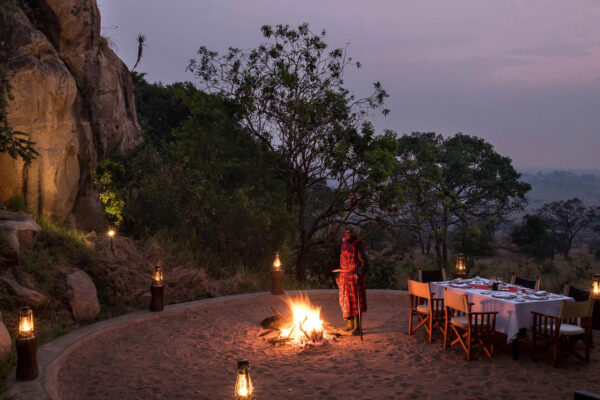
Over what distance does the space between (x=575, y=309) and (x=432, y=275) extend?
10.7 feet

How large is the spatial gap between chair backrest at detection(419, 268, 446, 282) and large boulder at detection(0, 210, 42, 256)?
24.7 feet

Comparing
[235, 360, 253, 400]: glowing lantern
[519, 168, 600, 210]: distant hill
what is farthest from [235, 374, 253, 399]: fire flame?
[519, 168, 600, 210]: distant hill

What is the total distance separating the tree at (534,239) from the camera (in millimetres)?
27875

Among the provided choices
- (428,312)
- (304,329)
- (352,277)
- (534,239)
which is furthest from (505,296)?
(534,239)

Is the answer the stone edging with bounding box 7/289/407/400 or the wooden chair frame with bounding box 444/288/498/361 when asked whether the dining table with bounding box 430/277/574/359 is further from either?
the stone edging with bounding box 7/289/407/400

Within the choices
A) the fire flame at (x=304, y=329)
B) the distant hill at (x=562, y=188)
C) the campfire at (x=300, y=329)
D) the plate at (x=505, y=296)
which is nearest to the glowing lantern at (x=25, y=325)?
the campfire at (x=300, y=329)

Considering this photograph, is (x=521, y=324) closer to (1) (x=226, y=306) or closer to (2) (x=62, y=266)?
(1) (x=226, y=306)

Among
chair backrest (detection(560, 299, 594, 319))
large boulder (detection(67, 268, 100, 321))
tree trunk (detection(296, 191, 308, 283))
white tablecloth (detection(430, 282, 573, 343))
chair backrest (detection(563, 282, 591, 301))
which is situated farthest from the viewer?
tree trunk (detection(296, 191, 308, 283))

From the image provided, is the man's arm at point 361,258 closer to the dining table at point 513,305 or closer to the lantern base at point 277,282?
the dining table at point 513,305

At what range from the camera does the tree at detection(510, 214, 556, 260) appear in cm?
2788

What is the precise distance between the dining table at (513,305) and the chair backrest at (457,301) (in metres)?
0.22

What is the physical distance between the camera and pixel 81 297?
8.82 m

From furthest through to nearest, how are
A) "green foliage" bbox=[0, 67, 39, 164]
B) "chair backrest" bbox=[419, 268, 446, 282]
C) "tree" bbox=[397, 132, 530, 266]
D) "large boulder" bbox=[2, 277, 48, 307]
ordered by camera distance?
1. "tree" bbox=[397, 132, 530, 266]
2. "green foliage" bbox=[0, 67, 39, 164]
3. "chair backrest" bbox=[419, 268, 446, 282]
4. "large boulder" bbox=[2, 277, 48, 307]

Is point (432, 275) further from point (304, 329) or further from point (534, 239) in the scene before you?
point (534, 239)
